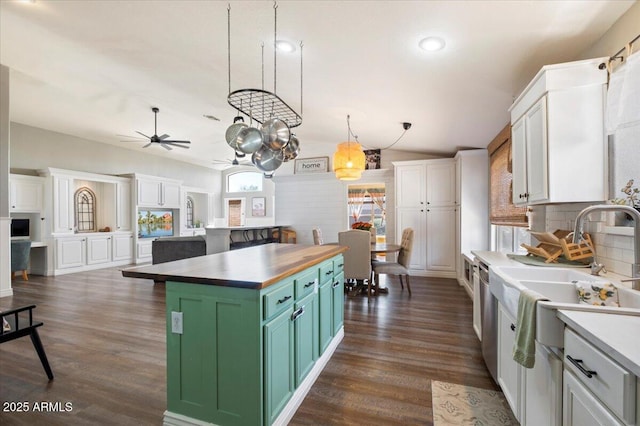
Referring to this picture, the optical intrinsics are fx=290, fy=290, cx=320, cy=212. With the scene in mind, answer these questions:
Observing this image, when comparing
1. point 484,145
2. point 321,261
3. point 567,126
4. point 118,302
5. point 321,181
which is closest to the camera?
point 567,126

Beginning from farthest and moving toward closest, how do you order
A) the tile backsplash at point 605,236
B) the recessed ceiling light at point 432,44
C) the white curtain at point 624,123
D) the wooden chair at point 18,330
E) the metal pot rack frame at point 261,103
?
the metal pot rack frame at point 261,103
the recessed ceiling light at point 432,44
the wooden chair at point 18,330
the tile backsplash at point 605,236
the white curtain at point 624,123

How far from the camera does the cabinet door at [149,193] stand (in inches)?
295

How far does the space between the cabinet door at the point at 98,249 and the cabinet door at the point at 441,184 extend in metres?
7.38

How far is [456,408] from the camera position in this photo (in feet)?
6.18

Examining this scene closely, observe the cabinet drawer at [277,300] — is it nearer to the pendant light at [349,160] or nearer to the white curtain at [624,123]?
the white curtain at [624,123]

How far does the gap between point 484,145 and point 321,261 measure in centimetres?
391

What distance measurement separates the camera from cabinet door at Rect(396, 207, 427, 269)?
5.73 metres

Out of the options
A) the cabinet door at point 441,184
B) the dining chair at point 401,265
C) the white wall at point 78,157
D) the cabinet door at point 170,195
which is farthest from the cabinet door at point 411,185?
the white wall at point 78,157

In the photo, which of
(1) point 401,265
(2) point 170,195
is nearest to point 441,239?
(1) point 401,265

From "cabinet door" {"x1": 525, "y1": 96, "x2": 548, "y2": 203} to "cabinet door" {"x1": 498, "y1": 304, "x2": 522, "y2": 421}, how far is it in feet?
2.69

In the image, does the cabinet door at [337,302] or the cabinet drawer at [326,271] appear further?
the cabinet door at [337,302]

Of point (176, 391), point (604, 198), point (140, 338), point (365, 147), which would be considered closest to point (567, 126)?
point (604, 198)

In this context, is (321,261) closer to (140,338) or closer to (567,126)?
(567,126)

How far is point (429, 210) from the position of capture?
18.6 ft
